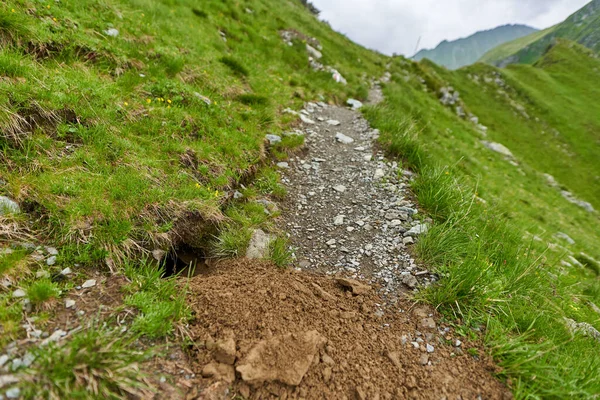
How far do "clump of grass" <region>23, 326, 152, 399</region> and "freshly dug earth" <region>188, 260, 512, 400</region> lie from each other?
656 millimetres

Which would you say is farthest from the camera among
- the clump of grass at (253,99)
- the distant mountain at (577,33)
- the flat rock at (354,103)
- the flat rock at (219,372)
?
the distant mountain at (577,33)

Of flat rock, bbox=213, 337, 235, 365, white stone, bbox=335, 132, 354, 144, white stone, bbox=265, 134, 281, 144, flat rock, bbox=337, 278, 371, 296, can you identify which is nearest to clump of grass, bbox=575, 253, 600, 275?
white stone, bbox=335, 132, 354, 144

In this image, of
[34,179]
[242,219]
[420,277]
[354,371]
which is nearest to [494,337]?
[420,277]

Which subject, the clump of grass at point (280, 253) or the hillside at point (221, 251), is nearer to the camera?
the hillside at point (221, 251)

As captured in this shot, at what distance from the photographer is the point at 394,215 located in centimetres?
671

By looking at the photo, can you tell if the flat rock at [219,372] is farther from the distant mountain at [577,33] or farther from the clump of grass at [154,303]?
the distant mountain at [577,33]

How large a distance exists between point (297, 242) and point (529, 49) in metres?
225

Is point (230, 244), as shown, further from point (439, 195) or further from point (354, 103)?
point (354, 103)

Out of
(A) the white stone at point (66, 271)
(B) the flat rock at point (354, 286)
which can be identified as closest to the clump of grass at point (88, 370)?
(A) the white stone at point (66, 271)

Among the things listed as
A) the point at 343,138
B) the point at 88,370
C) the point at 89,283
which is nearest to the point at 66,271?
the point at 89,283

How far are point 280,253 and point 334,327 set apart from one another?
5.57ft

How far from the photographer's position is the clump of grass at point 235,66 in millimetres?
10766

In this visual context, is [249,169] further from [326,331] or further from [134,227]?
[326,331]

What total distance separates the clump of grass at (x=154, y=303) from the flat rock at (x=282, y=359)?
40.2 inches
